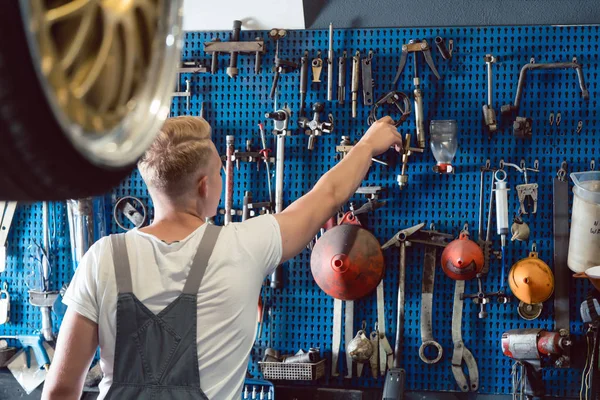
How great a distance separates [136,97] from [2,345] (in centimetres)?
277

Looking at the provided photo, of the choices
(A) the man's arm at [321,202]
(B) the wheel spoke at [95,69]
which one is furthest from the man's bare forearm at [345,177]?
(B) the wheel spoke at [95,69]

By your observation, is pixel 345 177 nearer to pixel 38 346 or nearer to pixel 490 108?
pixel 490 108

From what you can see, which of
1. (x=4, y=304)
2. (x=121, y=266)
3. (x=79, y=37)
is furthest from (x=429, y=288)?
(x=79, y=37)

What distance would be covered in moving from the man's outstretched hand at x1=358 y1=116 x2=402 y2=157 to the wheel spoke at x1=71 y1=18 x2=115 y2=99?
161 centimetres

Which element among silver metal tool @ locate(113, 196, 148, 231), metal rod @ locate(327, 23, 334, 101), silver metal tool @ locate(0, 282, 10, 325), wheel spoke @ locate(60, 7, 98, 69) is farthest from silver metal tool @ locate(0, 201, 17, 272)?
wheel spoke @ locate(60, 7, 98, 69)

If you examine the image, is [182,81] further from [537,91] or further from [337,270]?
[537,91]

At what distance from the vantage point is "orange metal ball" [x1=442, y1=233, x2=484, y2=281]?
289cm

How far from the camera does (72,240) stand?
323 centimetres

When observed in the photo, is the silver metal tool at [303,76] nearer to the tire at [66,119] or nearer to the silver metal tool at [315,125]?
the silver metal tool at [315,125]

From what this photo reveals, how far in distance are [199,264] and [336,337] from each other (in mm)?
1410

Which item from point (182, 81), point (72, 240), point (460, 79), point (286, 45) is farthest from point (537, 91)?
point (72, 240)

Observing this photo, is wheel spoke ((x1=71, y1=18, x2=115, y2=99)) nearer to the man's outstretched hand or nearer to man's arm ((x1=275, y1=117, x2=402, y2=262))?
man's arm ((x1=275, y1=117, x2=402, y2=262))

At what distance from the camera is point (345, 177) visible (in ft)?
7.07

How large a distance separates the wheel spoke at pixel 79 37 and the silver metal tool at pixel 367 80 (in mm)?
2447
